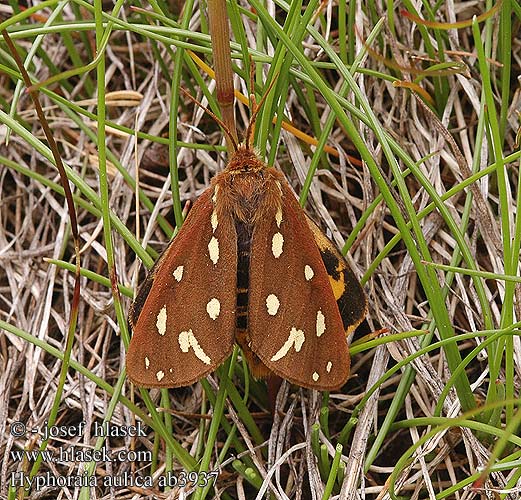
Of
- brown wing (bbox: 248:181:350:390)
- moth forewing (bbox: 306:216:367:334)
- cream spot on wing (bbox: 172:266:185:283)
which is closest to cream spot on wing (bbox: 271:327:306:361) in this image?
brown wing (bbox: 248:181:350:390)

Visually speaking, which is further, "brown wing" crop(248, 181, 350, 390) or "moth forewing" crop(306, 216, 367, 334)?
"moth forewing" crop(306, 216, 367, 334)

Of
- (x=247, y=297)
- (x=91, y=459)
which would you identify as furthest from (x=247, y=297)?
(x=91, y=459)

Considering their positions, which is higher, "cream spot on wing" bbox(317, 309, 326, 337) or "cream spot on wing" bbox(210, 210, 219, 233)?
"cream spot on wing" bbox(210, 210, 219, 233)

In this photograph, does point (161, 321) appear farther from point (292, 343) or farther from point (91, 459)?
point (91, 459)

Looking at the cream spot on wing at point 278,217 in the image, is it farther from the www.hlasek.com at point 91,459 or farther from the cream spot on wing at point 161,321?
the www.hlasek.com at point 91,459

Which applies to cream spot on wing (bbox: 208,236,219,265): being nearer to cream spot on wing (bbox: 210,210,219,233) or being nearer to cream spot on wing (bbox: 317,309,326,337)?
cream spot on wing (bbox: 210,210,219,233)

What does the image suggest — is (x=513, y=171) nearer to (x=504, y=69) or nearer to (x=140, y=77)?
(x=504, y=69)

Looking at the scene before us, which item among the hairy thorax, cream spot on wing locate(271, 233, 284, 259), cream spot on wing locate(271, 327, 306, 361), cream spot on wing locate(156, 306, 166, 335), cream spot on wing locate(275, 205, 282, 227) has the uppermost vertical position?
the hairy thorax
